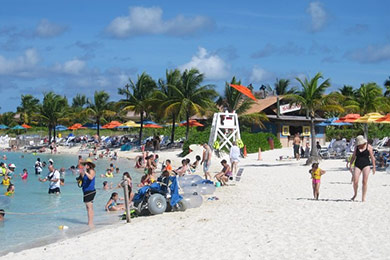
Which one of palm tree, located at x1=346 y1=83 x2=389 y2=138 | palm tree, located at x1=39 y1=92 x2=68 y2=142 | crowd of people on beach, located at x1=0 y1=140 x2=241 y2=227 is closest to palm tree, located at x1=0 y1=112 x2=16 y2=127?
palm tree, located at x1=39 y1=92 x2=68 y2=142

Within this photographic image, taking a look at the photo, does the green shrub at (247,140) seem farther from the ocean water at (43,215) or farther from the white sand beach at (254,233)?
the white sand beach at (254,233)

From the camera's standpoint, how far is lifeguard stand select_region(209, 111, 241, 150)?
25703 mm

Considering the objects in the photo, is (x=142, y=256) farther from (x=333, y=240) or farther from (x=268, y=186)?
(x=268, y=186)

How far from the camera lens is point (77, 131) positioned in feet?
174

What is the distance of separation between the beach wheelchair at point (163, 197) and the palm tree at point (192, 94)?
23908mm

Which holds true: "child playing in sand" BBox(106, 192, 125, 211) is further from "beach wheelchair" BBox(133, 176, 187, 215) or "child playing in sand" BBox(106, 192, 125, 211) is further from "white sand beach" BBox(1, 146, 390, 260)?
"white sand beach" BBox(1, 146, 390, 260)

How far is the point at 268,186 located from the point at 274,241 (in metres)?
7.68

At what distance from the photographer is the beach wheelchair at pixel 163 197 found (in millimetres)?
10883

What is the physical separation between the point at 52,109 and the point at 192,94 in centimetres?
1908

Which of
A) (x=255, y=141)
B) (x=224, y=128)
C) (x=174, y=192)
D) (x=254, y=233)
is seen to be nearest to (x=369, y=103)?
(x=255, y=141)

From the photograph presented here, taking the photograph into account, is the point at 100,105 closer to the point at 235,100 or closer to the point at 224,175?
the point at 235,100

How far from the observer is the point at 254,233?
322 inches

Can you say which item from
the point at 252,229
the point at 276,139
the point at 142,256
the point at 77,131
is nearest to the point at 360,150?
the point at 252,229

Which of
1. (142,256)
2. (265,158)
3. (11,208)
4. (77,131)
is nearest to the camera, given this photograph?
(142,256)
